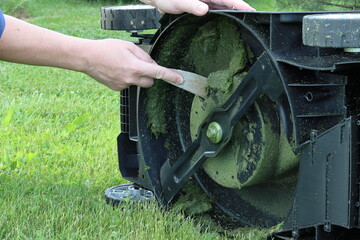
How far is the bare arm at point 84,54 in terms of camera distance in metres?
2.49

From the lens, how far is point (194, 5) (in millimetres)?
2346

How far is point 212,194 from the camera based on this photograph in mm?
2750

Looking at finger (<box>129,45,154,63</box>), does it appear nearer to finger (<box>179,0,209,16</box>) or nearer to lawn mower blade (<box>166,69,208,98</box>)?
lawn mower blade (<box>166,69,208,98</box>)

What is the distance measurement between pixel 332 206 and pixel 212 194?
2.80ft

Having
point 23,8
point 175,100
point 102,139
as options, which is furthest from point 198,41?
point 23,8

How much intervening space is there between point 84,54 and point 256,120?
0.70 meters

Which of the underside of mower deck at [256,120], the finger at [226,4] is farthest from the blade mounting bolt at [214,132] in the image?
the finger at [226,4]

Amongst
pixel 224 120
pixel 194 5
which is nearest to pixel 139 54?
pixel 194 5

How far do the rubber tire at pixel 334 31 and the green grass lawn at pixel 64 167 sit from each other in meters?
0.87

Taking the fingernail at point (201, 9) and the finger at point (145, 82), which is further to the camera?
the finger at point (145, 82)

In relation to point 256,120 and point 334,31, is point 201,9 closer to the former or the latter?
point 256,120

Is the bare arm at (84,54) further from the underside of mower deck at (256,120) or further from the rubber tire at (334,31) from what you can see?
the rubber tire at (334,31)

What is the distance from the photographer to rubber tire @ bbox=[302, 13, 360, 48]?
178 cm

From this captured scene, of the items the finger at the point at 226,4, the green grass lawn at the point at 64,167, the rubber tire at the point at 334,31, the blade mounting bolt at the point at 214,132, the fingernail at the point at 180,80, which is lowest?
the green grass lawn at the point at 64,167
